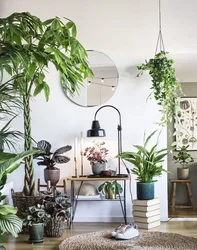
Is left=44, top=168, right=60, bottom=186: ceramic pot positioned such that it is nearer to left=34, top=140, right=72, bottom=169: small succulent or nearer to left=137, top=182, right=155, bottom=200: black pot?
left=34, top=140, right=72, bottom=169: small succulent

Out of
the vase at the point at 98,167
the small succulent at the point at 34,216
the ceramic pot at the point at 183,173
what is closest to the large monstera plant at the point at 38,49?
the small succulent at the point at 34,216

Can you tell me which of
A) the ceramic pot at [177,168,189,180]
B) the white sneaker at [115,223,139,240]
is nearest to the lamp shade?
the white sneaker at [115,223,139,240]

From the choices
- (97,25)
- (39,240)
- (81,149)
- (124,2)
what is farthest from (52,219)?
(124,2)

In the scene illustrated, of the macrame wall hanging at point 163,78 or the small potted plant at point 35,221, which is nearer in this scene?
the small potted plant at point 35,221

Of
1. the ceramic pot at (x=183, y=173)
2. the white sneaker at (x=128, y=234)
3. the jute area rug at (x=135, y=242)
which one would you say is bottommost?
the jute area rug at (x=135, y=242)

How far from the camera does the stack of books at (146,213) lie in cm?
443

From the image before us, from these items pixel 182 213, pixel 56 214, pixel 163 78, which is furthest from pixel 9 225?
pixel 182 213

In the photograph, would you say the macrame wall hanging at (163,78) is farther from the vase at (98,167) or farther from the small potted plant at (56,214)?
the small potted plant at (56,214)

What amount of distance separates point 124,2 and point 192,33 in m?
1.03

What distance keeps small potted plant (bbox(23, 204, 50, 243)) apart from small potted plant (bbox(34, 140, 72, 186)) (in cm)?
76

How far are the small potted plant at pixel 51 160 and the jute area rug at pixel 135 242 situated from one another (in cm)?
93

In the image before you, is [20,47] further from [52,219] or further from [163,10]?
[163,10]

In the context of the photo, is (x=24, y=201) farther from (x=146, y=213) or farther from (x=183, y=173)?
(x=183, y=173)

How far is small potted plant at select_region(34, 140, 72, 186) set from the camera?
15.3ft
